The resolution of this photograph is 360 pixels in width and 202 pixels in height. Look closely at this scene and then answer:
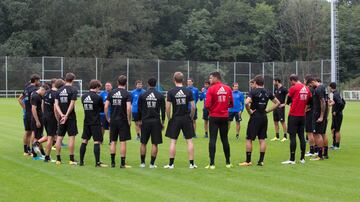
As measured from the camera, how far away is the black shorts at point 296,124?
1267 cm

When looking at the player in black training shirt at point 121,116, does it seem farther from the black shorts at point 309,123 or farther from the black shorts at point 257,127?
the black shorts at point 309,123

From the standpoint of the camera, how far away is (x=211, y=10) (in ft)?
268

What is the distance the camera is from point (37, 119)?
13234 mm

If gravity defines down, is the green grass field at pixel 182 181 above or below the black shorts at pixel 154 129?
below

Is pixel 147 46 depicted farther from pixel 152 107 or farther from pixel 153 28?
pixel 152 107

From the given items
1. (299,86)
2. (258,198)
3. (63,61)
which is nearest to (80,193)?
(258,198)

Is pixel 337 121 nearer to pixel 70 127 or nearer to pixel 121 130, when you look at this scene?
pixel 121 130

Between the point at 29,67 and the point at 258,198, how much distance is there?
44.4 meters

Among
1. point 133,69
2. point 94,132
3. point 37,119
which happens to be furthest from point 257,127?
point 133,69

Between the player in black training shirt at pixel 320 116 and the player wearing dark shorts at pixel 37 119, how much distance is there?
6532 millimetres

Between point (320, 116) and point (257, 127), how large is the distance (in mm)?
2051

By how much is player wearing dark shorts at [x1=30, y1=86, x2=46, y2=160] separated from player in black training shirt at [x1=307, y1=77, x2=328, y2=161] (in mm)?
6532

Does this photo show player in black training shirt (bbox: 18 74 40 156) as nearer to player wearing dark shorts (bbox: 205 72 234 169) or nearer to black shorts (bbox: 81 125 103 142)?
black shorts (bbox: 81 125 103 142)

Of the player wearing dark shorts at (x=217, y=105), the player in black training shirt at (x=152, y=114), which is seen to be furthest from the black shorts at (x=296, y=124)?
the player in black training shirt at (x=152, y=114)
